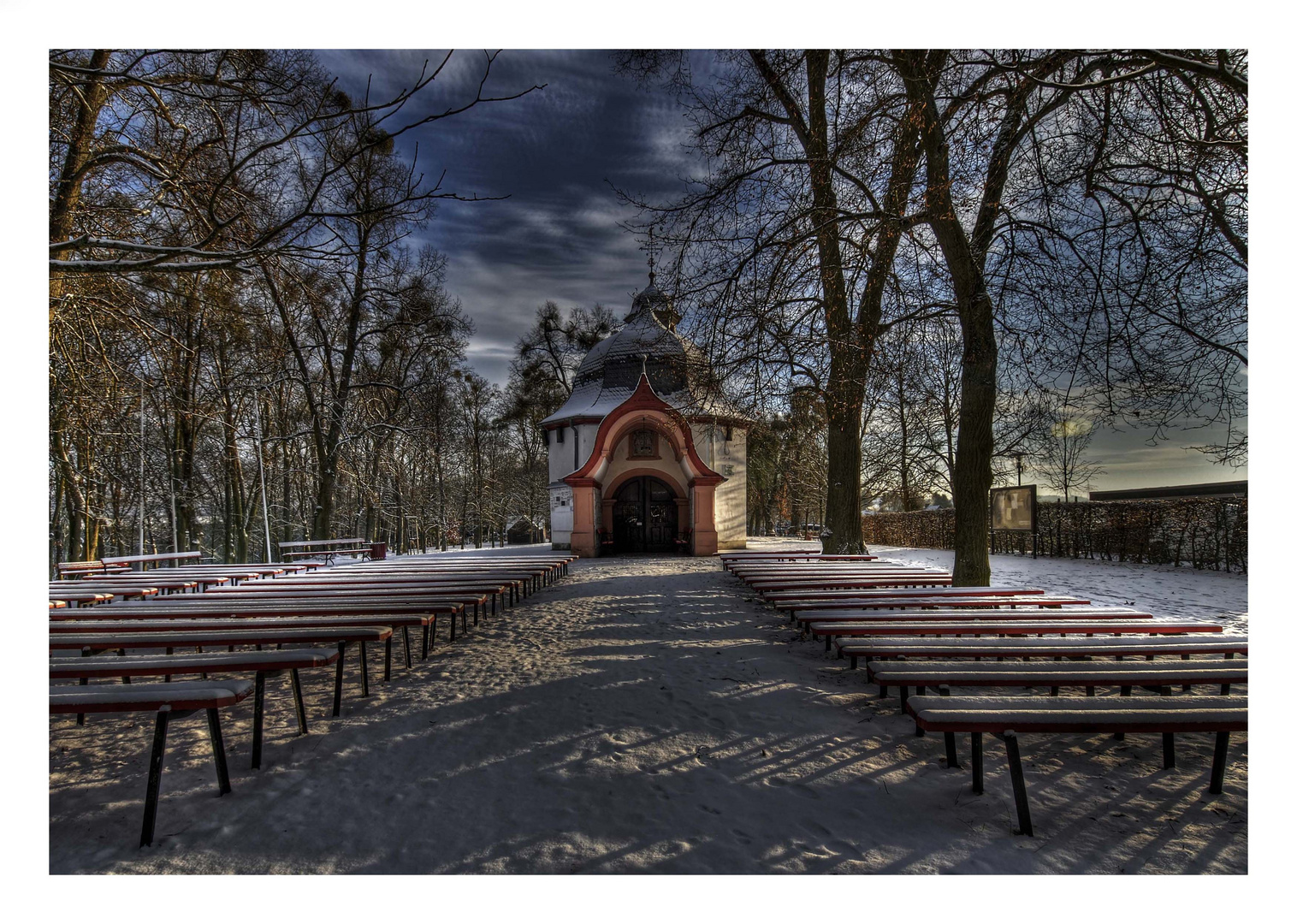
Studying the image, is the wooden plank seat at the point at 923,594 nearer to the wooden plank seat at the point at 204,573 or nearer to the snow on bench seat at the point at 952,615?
the snow on bench seat at the point at 952,615

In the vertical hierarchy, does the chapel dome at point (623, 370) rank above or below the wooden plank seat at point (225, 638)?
above

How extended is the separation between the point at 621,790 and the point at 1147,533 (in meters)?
16.4

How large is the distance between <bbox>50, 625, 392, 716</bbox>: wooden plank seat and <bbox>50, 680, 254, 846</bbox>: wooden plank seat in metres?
0.95

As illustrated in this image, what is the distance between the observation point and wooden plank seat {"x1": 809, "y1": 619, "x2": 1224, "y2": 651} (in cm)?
430

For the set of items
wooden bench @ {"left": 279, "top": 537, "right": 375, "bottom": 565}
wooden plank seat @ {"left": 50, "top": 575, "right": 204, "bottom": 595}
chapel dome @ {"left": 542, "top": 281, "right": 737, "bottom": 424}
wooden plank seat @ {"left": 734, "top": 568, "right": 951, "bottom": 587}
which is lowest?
wooden bench @ {"left": 279, "top": 537, "right": 375, "bottom": 565}

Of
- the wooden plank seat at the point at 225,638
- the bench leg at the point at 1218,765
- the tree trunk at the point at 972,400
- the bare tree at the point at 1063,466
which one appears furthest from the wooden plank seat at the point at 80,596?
the bare tree at the point at 1063,466

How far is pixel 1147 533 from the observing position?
13.7 metres

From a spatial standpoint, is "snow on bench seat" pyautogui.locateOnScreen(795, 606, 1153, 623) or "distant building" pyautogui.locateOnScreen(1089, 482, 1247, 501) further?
"distant building" pyautogui.locateOnScreen(1089, 482, 1247, 501)

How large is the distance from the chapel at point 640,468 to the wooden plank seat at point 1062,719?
12.5 m

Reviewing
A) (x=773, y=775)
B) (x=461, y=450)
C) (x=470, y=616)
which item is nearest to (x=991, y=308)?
(x=773, y=775)

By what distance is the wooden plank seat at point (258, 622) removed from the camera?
4.21 metres

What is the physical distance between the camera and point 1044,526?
16859 mm

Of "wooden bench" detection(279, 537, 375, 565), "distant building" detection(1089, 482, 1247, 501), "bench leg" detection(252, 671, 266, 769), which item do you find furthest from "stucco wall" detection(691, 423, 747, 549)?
"bench leg" detection(252, 671, 266, 769)

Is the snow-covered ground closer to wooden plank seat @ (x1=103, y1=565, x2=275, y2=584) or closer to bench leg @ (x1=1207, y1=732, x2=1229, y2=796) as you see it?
bench leg @ (x1=1207, y1=732, x2=1229, y2=796)
